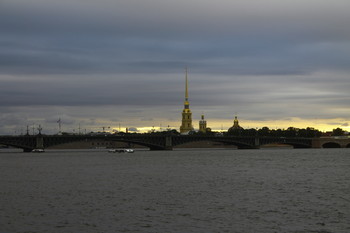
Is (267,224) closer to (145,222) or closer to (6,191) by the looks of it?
(145,222)

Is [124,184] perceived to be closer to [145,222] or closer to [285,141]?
[145,222]

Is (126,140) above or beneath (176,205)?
above

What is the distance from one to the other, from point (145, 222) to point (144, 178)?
32139 mm

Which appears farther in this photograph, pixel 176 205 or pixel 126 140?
pixel 126 140

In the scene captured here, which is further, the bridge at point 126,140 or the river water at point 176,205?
the bridge at point 126,140

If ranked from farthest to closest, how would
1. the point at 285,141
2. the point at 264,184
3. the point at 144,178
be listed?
the point at 285,141, the point at 144,178, the point at 264,184

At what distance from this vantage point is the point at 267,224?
34.5 metres

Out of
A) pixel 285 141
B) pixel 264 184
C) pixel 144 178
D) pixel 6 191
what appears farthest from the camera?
pixel 285 141

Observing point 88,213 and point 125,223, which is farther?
point 88,213

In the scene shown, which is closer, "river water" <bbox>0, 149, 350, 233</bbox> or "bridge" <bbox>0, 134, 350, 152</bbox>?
"river water" <bbox>0, 149, 350, 233</bbox>

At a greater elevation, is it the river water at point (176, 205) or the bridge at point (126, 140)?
the bridge at point (126, 140)

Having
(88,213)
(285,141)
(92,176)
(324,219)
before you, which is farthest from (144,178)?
(285,141)

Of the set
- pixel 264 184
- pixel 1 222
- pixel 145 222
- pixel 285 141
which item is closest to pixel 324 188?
pixel 264 184

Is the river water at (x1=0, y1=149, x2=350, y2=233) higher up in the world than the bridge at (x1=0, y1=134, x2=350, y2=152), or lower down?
lower down
